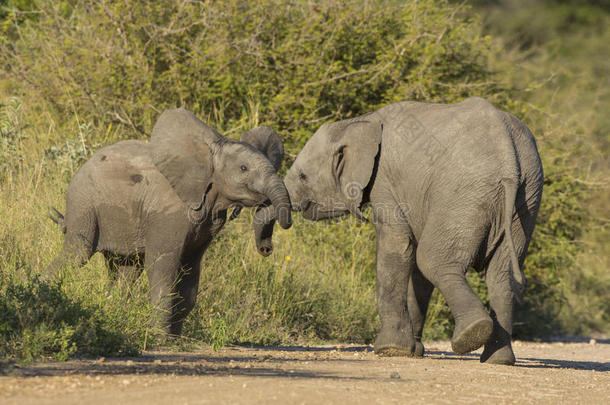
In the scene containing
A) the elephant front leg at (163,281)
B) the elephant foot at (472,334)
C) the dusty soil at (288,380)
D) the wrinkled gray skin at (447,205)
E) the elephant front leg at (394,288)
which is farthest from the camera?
the elephant front leg at (394,288)

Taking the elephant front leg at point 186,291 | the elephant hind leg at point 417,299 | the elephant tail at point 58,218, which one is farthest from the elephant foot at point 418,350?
the elephant tail at point 58,218

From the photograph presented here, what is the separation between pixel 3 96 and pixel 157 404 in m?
9.48

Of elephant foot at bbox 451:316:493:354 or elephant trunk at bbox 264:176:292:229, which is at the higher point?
elephant trunk at bbox 264:176:292:229

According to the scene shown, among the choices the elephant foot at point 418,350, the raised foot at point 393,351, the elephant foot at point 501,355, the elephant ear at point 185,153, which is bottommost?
the elephant foot at point 418,350

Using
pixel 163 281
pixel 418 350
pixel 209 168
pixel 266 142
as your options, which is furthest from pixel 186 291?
pixel 418 350

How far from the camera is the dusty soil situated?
4.82 m

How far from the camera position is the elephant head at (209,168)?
25.0 feet

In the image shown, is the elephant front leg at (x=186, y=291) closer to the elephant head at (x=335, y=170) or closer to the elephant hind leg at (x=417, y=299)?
the elephant head at (x=335, y=170)

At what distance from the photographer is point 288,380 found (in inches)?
219

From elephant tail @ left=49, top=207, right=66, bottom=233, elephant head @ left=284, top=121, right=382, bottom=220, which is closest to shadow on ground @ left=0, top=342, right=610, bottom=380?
elephant head @ left=284, top=121, right=382, bottom=220

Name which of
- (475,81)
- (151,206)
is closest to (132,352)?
(151,206)

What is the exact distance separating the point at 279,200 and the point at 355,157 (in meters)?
1.02

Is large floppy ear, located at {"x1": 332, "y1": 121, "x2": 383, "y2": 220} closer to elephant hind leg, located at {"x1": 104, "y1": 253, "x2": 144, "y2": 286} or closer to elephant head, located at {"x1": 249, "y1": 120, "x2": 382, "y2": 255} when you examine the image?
elephant head, located at {"x1": 249, "y1": 120, "x2": 382, "y2": 255}

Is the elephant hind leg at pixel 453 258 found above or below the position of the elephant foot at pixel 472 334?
above
